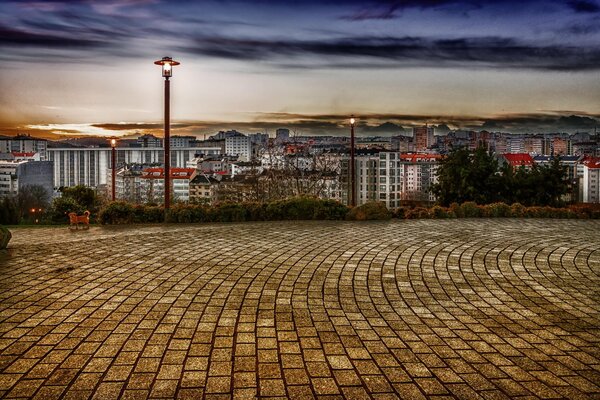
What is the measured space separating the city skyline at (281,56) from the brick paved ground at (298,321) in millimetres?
10161

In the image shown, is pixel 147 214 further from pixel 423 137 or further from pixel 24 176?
pixel 423 137

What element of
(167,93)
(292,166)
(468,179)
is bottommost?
(468,179)

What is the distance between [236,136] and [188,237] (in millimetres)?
183646

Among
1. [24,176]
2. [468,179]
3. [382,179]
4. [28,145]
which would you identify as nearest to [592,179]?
[468,179]

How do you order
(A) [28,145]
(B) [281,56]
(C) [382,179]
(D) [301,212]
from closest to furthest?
(D) [301,212] < (B) [281,56] < (C) [382,179] < (A) [28,145]

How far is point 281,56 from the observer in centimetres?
2195

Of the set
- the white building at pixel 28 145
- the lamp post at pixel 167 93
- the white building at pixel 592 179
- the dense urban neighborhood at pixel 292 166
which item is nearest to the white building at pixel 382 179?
the dense urban neighborhood at pixel 292 166

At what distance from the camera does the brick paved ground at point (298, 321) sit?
3705 millimetres

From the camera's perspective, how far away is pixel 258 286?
21.4 ft

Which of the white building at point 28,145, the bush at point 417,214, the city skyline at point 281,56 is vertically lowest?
the bush at point 417,214

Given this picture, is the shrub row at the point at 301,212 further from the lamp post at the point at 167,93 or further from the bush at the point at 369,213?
the lamp post at the point at 167,93

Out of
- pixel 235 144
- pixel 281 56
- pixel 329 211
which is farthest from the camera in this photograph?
pixel 235 144

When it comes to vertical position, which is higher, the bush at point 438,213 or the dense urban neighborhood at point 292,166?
the dense urban neighborhood at point 292,166

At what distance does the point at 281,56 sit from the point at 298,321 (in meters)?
18.6
